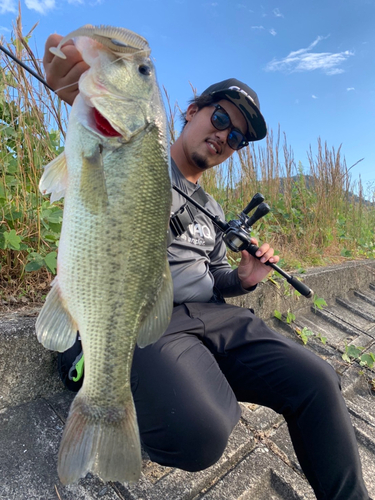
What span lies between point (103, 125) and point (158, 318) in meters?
0.74

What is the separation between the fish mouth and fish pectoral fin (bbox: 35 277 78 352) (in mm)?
572

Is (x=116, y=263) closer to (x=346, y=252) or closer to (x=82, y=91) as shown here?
(x=82, y=91)

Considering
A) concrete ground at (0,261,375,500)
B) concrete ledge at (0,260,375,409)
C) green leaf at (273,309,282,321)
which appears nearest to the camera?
concrete ground at (0,261,375,500)

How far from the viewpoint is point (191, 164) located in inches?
105

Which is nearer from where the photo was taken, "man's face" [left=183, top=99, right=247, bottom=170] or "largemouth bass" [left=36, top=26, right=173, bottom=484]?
"largemouth bass" [left=36, top=26, right=173, bottom=484]

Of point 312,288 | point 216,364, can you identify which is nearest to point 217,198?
point 312,288

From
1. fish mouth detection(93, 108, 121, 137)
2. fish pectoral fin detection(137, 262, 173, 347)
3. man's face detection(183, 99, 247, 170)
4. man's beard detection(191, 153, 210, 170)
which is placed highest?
man's face detection(183, 99, 247, 170)

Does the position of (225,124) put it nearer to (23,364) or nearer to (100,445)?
(23,364)

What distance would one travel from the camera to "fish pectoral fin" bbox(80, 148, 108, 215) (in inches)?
45.7

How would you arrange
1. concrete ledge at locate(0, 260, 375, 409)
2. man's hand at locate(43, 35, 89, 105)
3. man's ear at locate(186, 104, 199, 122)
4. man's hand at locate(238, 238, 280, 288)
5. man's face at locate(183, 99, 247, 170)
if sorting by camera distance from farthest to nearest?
1. man's ear at locate(186, 104, 199, 122)
2. man's face at locate(183, 99, 247, 170)
3. man's hand at locate(238, 238, 280, 288)
4. concrete ledge at locate(0, 260, 375, 409)
5. man's hand at locate(43, 35, 89, 105)

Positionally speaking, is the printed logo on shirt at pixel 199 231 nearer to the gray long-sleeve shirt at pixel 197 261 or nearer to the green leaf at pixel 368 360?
the gray long-sleeve shirt at pixel 197 261

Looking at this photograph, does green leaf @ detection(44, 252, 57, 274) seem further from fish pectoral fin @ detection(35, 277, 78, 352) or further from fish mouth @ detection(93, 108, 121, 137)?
fish mouth @ detection(93, 108, 121, 137)

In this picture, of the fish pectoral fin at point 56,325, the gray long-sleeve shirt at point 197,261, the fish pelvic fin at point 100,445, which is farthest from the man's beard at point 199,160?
the fish pelvic fin at point 100,445

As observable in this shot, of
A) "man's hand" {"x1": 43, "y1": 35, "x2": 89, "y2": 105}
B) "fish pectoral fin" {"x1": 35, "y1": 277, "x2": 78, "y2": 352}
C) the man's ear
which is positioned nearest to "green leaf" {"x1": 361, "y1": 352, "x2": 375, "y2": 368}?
the man's ear
